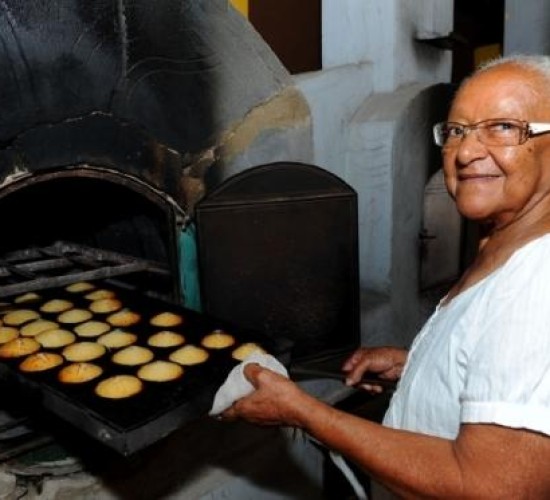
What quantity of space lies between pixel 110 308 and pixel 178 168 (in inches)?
28.4

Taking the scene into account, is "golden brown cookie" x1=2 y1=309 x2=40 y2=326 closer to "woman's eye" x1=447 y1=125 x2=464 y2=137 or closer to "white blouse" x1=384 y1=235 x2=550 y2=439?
"white blouse" x1=384 y1=235 x2=550 y2=439

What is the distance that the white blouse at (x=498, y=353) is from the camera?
115 cm

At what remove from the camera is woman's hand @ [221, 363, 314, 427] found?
1583mm

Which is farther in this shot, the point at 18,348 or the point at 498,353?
the point at 18,348

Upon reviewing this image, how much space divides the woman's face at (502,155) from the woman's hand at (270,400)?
66 cm

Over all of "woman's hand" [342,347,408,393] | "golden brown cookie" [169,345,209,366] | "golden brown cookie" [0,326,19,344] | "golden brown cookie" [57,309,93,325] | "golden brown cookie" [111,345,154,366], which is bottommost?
"woman's hand" [342,347,408,393]

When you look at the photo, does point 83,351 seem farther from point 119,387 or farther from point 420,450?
point 420,450

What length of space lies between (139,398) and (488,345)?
97cm

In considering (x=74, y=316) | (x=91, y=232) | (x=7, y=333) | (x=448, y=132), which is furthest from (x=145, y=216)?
(x=448, y=132)

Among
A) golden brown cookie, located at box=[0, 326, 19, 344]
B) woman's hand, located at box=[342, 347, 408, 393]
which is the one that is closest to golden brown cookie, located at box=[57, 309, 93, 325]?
golden brown cookie, located at box=[0, 326, 19, 344]

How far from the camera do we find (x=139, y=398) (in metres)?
1.67

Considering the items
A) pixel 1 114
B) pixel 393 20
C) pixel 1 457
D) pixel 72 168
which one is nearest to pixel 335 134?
pixel 393 20

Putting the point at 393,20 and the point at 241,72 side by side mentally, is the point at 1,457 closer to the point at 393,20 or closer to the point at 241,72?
the point at 241,72

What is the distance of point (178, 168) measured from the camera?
2695mm
